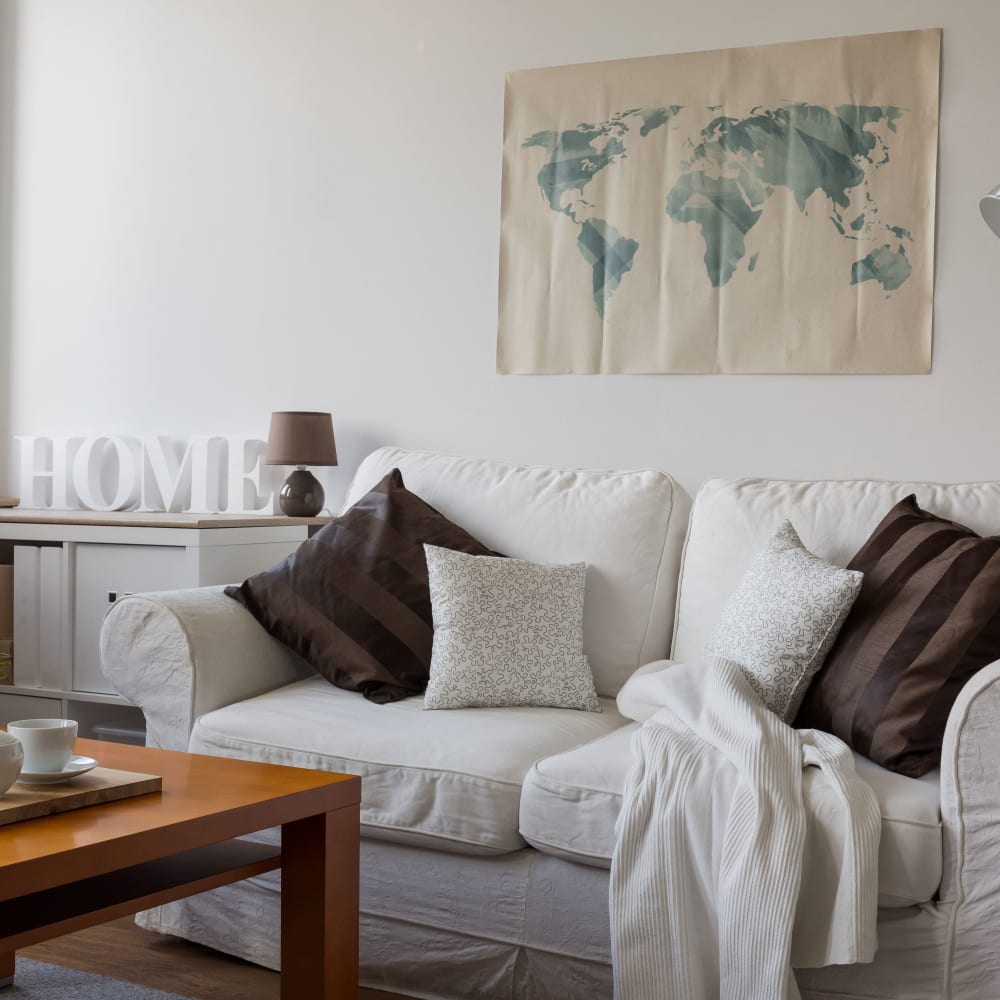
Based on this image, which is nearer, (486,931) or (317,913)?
(317,913)

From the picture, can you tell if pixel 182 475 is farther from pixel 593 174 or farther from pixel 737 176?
pixel 737 176

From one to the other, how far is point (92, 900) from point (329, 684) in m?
1.14

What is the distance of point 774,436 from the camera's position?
3.05 metres

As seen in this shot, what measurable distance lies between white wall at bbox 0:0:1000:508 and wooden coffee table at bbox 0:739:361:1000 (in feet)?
5.57

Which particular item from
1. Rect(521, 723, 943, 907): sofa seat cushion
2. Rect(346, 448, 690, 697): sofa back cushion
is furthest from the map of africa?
Rect(521, 723, 943, 907): sofa seat cushion

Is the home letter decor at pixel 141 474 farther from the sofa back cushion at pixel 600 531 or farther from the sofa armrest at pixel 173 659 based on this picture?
the sofa armrest at pixel 173 659

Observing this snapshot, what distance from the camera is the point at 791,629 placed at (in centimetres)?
213

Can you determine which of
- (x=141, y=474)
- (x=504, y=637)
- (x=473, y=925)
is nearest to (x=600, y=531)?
(x=504, y=637)

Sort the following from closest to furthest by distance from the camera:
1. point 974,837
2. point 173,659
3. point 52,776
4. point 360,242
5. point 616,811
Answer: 1. point 52,776
2. point 974,837
3. point 616,811
4. point 173,659
5. point 360,242

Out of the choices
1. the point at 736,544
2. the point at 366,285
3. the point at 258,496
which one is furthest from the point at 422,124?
the point at 736,544

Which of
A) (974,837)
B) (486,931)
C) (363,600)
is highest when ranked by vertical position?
(363,600)

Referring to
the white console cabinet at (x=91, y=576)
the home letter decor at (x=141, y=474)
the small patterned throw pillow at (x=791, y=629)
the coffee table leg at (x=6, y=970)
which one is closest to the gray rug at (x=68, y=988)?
the coffee table leg at (x=6, y=970)

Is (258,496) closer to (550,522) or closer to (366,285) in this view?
(366,285)

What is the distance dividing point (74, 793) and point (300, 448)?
1870mm
